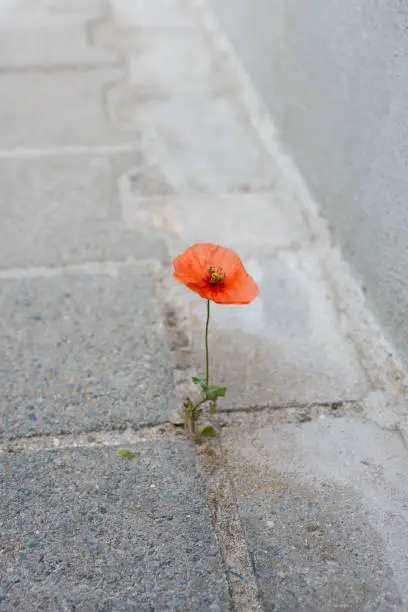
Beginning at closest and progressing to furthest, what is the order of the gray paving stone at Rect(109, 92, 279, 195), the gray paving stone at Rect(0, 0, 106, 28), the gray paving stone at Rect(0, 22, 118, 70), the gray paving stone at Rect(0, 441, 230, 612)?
1. the gray paving stone at Rect(0, 441, 230, 612)
2. the gray paving stone at Rect(109, 92, 279, 195)
3. the gray paving stone at Rect(0, 22, 118, 70)
4. the gray paving stone at Rect(0, 0, 106, 28)

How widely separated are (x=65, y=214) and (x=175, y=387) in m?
0.81

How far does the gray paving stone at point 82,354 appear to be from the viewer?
141 cm

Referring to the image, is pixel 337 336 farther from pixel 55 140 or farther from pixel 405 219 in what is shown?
pixel 55 140

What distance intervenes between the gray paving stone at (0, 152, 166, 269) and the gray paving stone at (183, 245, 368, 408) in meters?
0.32

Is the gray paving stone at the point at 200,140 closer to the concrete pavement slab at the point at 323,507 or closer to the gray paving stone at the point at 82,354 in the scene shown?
the gray paving stone at the point at 82,354

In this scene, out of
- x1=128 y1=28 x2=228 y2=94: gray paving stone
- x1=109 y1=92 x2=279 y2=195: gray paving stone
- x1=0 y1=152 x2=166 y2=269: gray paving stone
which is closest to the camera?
x1=0 y1=152 x2=166 y2=269: gray paving stone

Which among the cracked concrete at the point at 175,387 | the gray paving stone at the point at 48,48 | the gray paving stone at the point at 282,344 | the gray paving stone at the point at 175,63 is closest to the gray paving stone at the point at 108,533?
the cracked concrete at the point at 175,387

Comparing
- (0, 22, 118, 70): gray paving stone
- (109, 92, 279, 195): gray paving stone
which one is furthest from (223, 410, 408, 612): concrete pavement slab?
(0, 22, 118, 70): gray paving stone

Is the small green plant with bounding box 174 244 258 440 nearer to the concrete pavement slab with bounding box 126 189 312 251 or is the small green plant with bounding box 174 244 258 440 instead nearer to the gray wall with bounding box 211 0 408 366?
the gray wall with bounding box 211 0 408 366

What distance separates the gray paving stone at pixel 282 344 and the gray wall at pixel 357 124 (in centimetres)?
12

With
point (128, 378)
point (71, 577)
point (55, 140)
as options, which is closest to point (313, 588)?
point (71, 577)

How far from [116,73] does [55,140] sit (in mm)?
674

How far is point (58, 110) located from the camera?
260 cm

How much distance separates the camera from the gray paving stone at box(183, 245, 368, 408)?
58.2 inches
